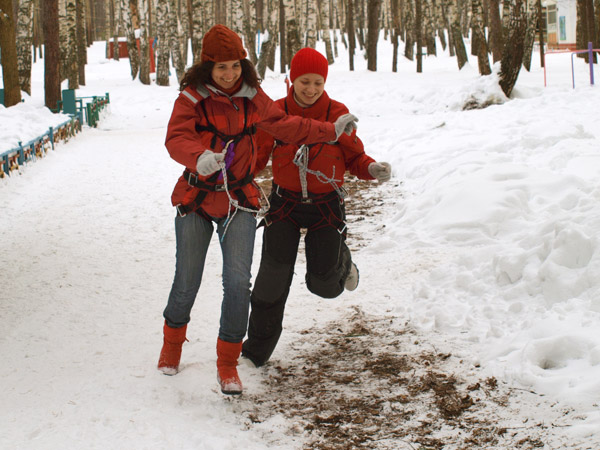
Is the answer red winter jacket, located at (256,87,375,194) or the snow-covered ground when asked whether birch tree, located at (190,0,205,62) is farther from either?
red winter jacket, located at (256,87,375,194)

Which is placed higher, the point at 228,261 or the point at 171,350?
the point at 228,261

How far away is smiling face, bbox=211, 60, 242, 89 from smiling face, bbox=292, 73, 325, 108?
46 centimetres

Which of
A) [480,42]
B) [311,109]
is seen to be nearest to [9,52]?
[480,42]

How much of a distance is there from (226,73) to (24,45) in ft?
62.3

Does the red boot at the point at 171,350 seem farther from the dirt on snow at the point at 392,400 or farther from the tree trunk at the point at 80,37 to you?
the tree trunk at the point at 80,37

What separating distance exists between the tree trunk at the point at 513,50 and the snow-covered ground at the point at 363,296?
12.4ft

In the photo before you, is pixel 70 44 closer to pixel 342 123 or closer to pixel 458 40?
pixel 458 40

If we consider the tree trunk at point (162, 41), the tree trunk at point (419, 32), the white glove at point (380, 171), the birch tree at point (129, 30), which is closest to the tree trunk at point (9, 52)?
the tree trunk at point (162, 41)

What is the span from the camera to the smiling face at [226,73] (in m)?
3.39

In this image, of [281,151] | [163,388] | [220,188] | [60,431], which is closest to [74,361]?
[163,388]

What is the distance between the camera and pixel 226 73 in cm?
338

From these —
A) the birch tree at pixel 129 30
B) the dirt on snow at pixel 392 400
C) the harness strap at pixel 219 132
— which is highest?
the birch tree at pixel 129 30

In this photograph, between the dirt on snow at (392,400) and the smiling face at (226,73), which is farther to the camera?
the smiling face at (226,73)

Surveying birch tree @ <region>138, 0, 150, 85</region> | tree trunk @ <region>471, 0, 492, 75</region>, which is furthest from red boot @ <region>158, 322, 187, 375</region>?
birch tree @ <region>138, 0, 150, 85</region>
